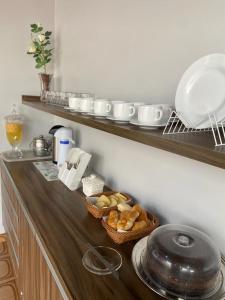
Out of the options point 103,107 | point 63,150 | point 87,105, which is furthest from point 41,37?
point 103,107

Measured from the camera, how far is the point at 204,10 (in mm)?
825

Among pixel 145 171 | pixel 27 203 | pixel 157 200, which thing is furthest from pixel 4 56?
pixel 157 200

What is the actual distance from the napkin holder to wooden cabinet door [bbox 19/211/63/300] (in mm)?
316

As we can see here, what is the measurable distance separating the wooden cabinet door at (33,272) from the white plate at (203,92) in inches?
27.6

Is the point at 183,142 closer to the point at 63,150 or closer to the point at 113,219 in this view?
the point at 113,219

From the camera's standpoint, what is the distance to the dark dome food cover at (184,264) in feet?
2.30

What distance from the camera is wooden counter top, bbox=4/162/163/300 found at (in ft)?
2.41

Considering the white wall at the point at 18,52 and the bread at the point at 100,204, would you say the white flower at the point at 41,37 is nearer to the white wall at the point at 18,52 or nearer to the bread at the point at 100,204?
the white wall at the point at 18,52

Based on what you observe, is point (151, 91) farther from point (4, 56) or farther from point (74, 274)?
point (4, 56)

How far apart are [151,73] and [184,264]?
30.1 inches

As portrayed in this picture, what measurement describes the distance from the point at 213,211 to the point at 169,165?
0.85 feet

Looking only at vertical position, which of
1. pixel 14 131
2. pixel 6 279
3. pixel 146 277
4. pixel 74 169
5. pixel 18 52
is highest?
pixel 18 52

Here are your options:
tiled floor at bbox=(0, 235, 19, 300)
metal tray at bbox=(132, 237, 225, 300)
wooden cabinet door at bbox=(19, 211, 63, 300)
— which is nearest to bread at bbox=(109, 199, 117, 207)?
metal tray at bbox=(132, 237, 225, 300)

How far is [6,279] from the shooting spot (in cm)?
185
